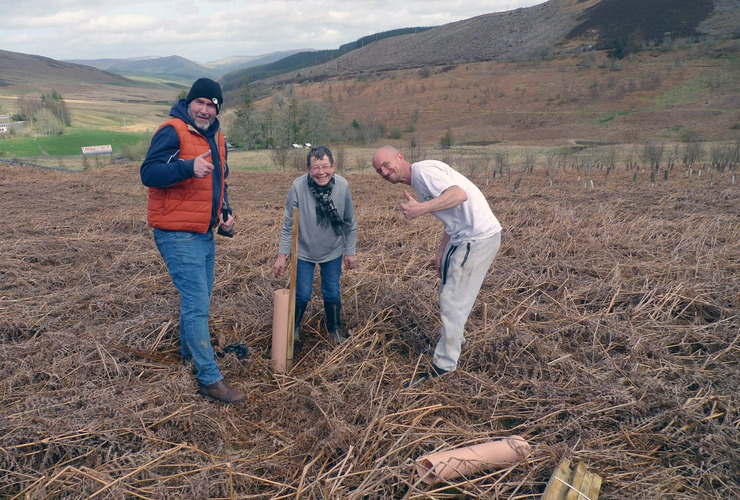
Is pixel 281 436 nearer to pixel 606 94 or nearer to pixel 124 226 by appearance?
pixel 124 226

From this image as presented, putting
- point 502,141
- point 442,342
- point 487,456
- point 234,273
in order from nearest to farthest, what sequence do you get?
point 487,456 < point 442,342 < point 234,273 < point 502,141

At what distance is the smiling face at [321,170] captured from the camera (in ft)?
10.9

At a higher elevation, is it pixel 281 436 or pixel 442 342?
pixel 442 342

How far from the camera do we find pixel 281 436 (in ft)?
9.07

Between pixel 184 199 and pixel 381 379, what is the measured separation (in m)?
1.70

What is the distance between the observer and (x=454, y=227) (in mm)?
3020

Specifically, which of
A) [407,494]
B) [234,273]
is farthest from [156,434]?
[234,273]

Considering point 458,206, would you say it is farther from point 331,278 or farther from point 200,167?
point 200,167

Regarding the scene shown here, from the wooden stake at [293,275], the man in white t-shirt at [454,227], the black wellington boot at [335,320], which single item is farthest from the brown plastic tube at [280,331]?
the man in white t-shirt at [454,227]

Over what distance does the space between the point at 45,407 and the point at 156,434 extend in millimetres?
688

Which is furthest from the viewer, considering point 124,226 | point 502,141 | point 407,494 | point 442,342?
point 502,141

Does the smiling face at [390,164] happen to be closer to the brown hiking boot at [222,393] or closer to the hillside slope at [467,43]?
the brown hiking boot at [222,393]

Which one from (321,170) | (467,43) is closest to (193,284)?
(321,170)

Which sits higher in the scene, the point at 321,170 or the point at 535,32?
the point at 535,32
